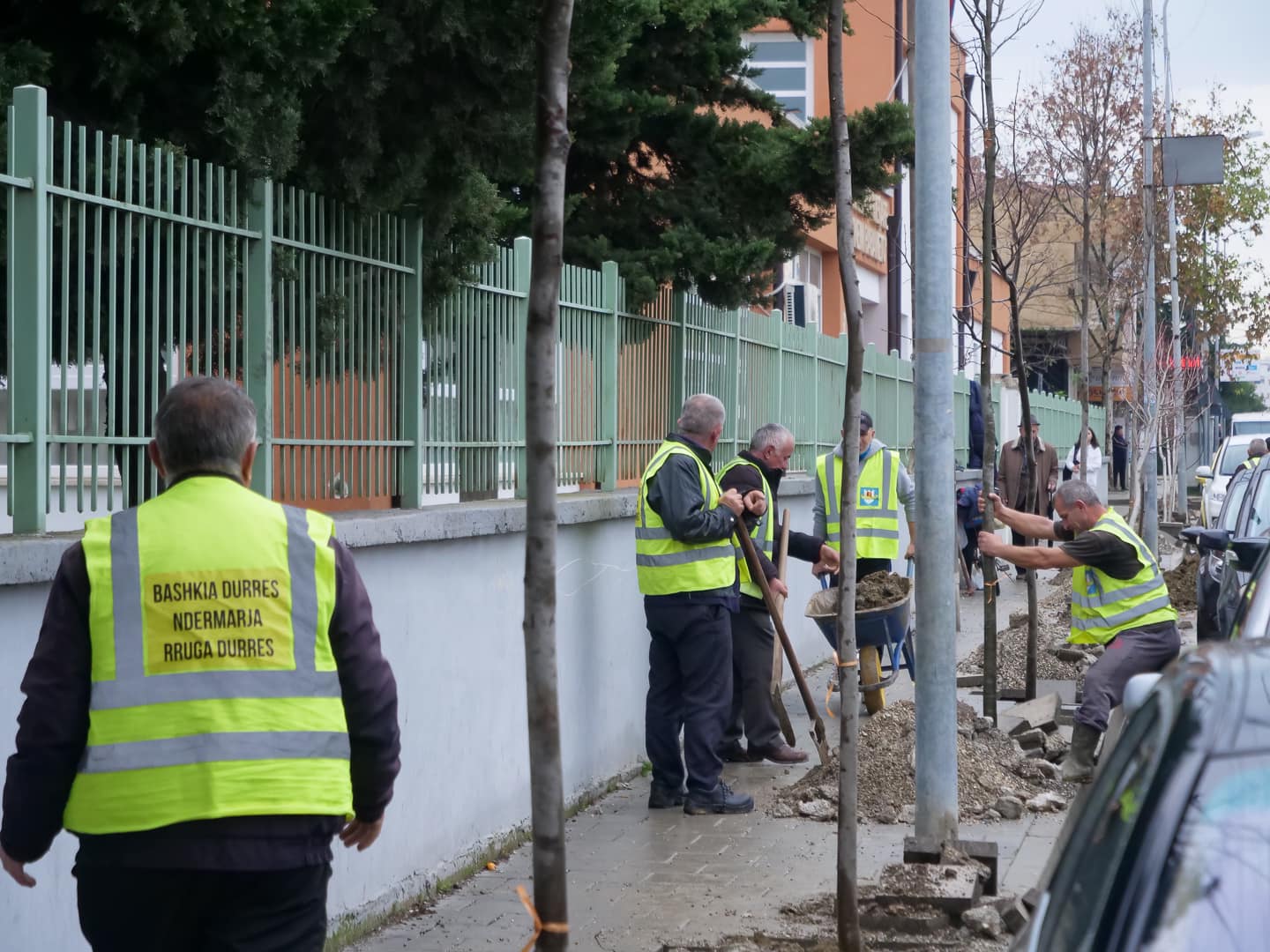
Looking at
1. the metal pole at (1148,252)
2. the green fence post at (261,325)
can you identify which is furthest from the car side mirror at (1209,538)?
the metal pole at (1148,252)

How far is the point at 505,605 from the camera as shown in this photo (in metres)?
7.96

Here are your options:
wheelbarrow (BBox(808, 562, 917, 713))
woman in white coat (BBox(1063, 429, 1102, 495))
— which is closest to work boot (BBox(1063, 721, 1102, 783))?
wheelbarrow (BBox(808, 562, 917, 713))

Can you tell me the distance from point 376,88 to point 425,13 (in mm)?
356

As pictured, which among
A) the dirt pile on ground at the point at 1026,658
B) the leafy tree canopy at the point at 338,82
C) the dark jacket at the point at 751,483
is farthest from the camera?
the dirt pile on ground at the point at 1026,658

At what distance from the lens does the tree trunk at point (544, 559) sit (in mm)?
3525

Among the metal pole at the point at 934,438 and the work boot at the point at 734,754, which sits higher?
the metal pole at the point at 934,438

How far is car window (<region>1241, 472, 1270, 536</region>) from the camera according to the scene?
13.1 m

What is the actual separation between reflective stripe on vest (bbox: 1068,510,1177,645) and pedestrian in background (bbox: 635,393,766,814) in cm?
202

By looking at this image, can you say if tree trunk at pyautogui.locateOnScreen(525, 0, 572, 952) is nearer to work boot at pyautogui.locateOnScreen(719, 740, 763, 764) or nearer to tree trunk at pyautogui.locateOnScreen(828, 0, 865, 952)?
tree trunk at pyautogui.locateOnScreen(828, 0, 865, 952)

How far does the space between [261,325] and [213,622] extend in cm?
295

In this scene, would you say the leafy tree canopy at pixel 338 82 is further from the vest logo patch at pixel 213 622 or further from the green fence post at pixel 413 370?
the vest logo patch at pixel 213 622

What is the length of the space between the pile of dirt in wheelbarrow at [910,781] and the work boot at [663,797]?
0.47 meters

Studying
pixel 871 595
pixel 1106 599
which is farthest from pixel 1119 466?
pixel 1106 599

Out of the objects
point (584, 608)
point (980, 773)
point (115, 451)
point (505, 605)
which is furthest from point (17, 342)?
point (980, 773)
